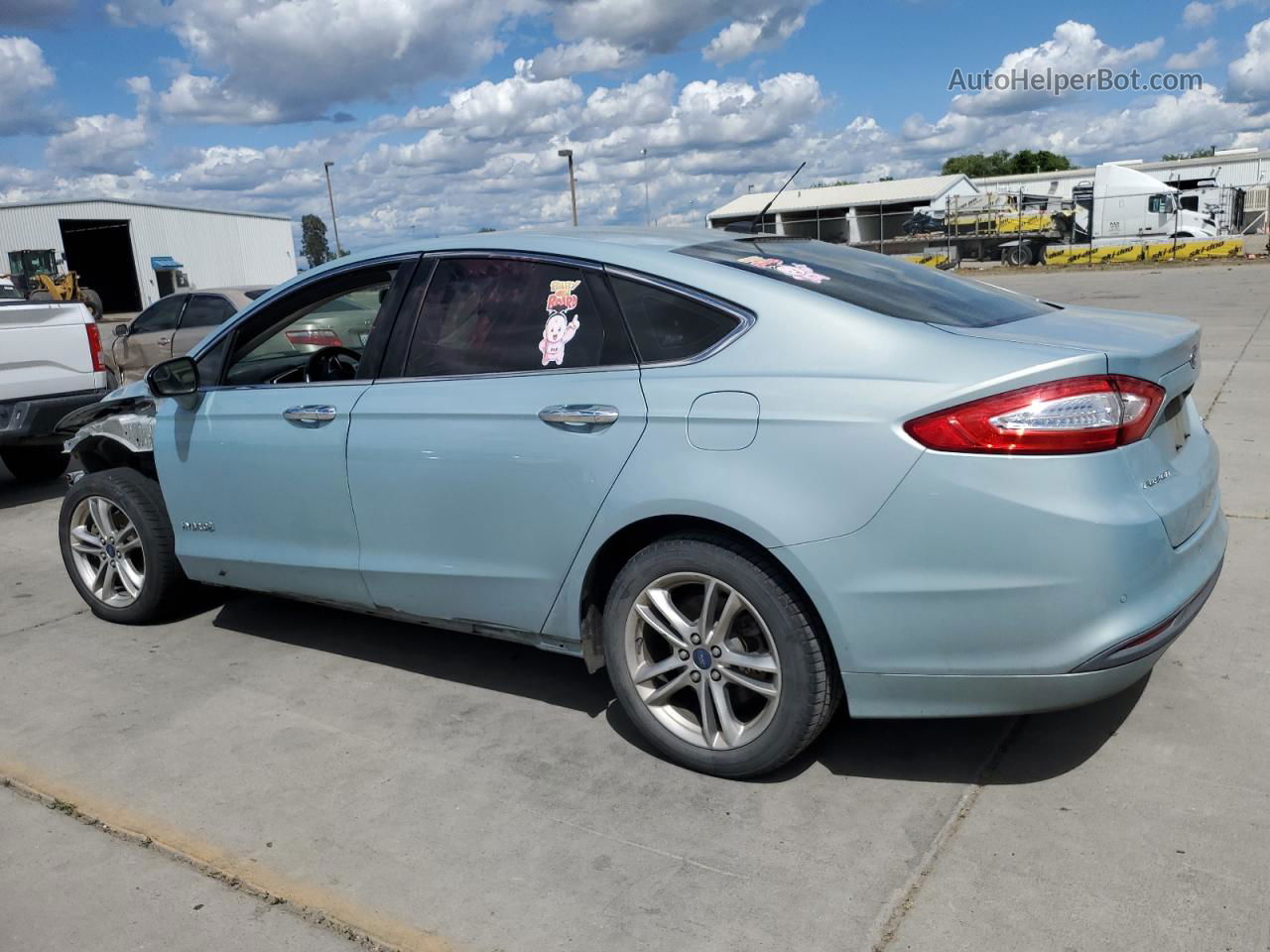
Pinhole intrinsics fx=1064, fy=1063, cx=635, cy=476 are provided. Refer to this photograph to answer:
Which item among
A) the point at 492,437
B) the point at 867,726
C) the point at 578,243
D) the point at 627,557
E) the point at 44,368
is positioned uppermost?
→ the point at 578,243

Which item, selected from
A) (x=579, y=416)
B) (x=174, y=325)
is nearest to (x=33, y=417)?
(x=174, y=325)

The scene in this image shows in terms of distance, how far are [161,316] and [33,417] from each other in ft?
17.8

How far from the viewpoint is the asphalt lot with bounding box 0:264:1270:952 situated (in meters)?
2.58

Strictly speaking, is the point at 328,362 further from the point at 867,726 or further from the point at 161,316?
the point at 161,316

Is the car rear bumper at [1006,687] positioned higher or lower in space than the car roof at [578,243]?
lower

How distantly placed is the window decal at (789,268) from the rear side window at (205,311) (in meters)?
9.94

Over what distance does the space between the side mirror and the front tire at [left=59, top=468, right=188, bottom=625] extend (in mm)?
642

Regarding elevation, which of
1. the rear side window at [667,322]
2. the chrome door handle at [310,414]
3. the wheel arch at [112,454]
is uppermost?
the rear side window at [667,322]

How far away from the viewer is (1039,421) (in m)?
2.64

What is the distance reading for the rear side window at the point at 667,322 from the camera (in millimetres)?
3143

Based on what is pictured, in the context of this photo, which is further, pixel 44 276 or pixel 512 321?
pixel 44 276

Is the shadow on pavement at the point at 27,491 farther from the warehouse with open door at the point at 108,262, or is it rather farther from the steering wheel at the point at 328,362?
the warehouse with open door at the point at 108,262

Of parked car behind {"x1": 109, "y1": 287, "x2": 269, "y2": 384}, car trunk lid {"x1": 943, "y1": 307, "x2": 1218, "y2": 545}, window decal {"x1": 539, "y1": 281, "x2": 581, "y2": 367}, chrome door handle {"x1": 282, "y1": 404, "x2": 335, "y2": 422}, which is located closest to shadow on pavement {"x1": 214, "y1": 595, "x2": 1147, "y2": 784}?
car trunk lid {"x1": 943, "y1": 307, "x2": 1218, "y2": 545}

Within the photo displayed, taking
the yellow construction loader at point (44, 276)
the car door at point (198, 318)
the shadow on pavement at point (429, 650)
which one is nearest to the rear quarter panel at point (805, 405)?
the shadow on pavement at point (429, 650)
